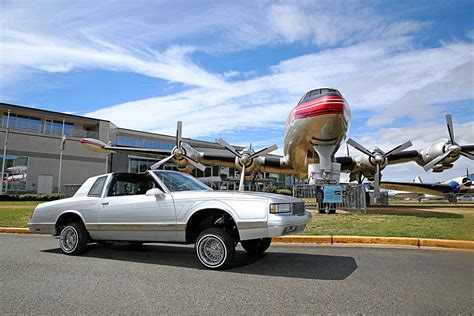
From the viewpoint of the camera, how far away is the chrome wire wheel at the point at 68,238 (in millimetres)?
7028

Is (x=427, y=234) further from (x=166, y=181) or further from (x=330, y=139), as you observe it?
(x=330, y=139)

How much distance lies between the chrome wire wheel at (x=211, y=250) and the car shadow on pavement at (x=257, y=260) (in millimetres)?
212

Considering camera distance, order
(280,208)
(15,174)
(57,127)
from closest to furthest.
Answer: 1. (280,208)
2. (15,174)
3. (57,127)

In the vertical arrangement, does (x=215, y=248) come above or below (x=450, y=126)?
below

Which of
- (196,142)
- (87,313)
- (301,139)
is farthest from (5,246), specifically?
(196,142)

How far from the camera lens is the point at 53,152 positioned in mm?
41562

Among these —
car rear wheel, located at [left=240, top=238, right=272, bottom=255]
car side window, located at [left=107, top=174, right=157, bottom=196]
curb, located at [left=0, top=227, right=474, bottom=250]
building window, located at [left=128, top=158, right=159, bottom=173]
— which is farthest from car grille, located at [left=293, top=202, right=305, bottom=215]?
building window, located at [left=128, top=158, right=159, bottom=173]

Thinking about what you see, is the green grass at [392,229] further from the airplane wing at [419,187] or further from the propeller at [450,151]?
the airplane wing at [419,187]

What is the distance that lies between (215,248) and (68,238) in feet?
11.0

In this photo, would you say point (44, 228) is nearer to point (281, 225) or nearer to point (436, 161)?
point (281, 225)

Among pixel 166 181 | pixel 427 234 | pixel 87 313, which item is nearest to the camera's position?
pixel 87 313

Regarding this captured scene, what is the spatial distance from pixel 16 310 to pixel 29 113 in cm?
4453

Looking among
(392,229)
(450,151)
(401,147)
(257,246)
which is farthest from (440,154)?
(257,246)

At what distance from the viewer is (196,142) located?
5616 cm
